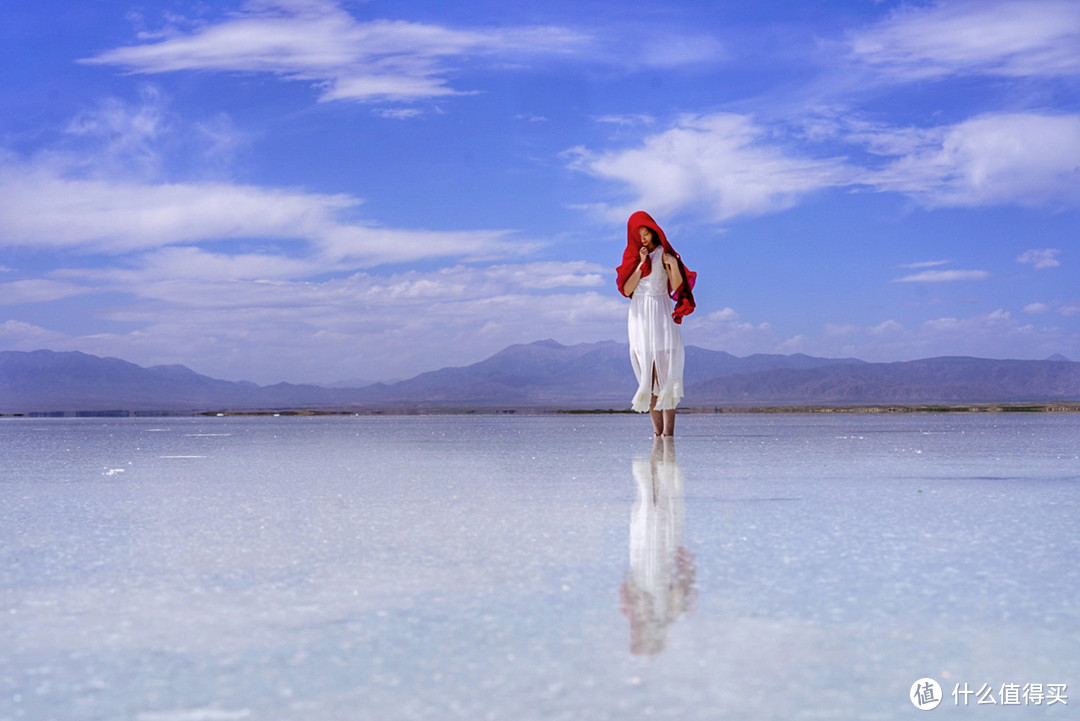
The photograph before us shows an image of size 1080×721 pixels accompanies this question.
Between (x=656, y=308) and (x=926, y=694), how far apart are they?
9278mm

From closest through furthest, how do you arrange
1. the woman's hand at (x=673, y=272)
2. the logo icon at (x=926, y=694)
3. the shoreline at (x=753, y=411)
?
1. the logo icon at (x=926, y=694)
2. the woman's hand at (x=673, y=272)
3. the shoreline at (x=753, y=411)

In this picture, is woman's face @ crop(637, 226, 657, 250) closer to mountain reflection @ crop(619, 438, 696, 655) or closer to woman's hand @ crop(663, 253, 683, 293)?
woman's hand @ crop(663, 253, 683, 293)

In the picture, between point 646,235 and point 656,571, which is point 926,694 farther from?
point 646,235

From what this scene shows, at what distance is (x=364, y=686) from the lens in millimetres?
2070

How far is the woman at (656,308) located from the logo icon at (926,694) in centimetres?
904

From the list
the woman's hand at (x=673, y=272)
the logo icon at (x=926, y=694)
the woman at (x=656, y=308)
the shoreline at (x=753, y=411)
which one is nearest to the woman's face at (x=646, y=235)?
the woman at (x=656, y=308)

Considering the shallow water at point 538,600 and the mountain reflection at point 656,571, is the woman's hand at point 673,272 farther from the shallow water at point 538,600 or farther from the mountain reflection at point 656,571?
the mountain reflection at point 656,571

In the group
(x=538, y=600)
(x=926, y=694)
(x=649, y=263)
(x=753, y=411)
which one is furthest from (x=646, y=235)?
(x=753, y=411)

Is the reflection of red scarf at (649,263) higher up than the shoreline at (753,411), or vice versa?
the reflection of red scarf at (649,263)

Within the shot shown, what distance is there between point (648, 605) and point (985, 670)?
0.85m

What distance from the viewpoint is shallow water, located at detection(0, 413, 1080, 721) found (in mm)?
2037

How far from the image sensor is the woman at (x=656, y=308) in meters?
11.2

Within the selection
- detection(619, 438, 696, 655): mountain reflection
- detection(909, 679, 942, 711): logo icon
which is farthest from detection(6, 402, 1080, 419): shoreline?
detection(909, 679, 942, 711): logo icon

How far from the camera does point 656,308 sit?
11.2 m
